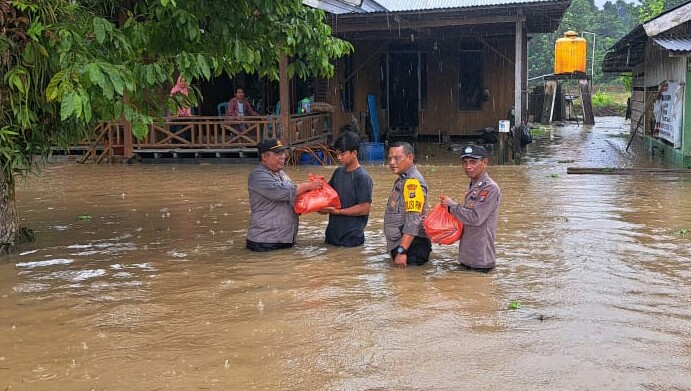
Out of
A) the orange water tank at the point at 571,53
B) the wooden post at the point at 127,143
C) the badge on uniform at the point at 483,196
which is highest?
the orange water tank at the point at 571,53

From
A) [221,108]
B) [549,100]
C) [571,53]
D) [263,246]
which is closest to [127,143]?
[221,108]

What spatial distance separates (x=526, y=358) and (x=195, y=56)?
381cm

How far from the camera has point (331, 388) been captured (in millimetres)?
4125

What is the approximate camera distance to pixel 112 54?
654cm

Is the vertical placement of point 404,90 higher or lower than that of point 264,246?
higher

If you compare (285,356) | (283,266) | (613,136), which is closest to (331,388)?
(285,356)

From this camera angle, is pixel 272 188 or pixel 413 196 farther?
pixel 272 188

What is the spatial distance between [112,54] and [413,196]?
2.85 metres

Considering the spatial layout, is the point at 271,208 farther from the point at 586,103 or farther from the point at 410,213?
the point at 586,103

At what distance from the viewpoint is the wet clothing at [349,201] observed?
7.25 metres

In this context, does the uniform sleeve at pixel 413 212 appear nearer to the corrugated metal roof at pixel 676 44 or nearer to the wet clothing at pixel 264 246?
the wet clothing at pixel 264 246

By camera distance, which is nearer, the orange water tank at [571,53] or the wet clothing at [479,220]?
the wet clothing at [479,220]

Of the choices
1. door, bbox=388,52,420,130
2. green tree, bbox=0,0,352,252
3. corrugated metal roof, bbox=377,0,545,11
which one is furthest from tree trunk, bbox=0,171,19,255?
door, bbox=388,52,420,130

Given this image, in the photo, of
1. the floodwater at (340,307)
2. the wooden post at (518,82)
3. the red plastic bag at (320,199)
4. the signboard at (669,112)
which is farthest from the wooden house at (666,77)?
the red plastic bag at (320,199)
